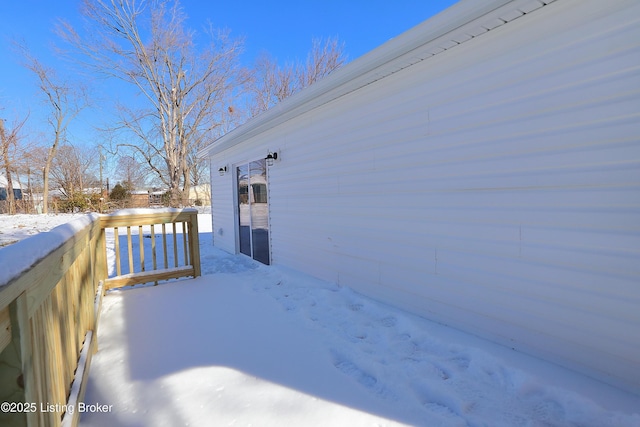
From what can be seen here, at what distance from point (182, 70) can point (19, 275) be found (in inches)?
786

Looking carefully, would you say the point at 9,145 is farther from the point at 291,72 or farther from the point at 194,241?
the point at 194,241

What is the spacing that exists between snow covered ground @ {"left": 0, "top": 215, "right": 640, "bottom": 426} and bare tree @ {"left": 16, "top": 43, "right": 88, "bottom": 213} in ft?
67.1

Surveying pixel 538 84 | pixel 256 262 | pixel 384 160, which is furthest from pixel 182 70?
pixel 538 84

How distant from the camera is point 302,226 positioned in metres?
4.76

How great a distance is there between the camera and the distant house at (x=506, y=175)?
185 cm

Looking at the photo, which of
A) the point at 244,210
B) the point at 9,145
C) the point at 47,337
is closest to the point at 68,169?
the point at 9,145

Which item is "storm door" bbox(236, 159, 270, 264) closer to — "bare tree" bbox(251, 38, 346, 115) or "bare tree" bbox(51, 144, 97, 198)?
"bare tree" bbox(251, 38, 346, 115)

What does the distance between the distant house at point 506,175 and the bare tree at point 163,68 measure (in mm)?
16059

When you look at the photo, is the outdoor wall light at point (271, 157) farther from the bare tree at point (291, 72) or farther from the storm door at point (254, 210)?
the bare tree at point (291, 72)

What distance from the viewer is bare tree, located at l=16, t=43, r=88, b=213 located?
1734 cm

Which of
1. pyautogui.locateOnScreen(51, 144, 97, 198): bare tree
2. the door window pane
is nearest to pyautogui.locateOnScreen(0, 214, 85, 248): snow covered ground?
the door window pane

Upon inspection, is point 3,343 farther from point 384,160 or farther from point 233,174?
point 233,174

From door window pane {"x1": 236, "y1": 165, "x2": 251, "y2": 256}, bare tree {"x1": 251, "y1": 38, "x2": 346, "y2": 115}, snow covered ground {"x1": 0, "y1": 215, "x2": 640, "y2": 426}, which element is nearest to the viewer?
snow covered ground {"x1": 0, "y1": 215, "x2": 640, "y2": 426}

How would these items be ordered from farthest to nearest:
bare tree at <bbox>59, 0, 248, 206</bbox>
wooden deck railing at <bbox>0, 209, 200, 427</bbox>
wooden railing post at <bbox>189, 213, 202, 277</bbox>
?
bare tree at <bbox>59, 0, 248, 206</bbox>
wooden railing post at <bbox>189, 213, 202, 277</bbox>
wooden deck railing at <bbox>0, 209, 200, 427</bbox>
